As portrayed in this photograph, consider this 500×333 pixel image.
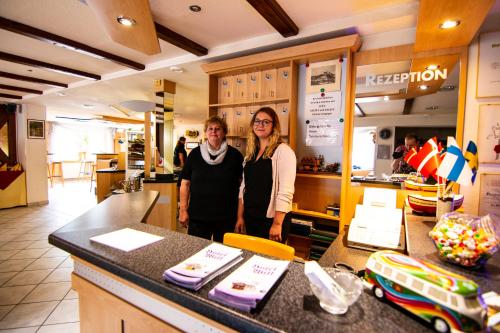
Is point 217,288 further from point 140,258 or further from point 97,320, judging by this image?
point 97,320

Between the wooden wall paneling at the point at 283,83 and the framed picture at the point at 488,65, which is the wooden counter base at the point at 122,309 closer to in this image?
the wooden wall paneling at the point at 283,83

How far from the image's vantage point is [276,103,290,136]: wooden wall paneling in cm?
245

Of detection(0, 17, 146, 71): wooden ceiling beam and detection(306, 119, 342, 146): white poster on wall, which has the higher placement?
detection(0, 17, 146, 71): wooden ceiling beam

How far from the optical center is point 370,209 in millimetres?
1535

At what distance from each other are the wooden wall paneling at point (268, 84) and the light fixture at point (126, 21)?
124 centimetres

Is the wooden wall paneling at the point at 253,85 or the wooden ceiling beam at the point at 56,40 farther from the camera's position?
the wooden wall paneling at the point at 253,85

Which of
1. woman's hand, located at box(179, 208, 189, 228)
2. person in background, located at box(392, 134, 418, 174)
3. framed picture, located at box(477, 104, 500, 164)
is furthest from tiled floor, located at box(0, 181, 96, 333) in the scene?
framed picture, located at box(477, 104, 500, 164)

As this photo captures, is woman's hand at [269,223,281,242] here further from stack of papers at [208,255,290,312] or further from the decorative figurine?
the decorative figurine

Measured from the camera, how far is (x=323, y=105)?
2.32 m

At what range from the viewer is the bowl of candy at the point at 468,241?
0.84 m

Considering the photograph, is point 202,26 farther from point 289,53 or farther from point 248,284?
point 248,284

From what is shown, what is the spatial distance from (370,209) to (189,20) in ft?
6.85

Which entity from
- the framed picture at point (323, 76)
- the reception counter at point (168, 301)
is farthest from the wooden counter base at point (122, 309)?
the framed picture at point (323, 76)

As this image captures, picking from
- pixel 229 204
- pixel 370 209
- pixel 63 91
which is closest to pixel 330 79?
pixel 370 209
